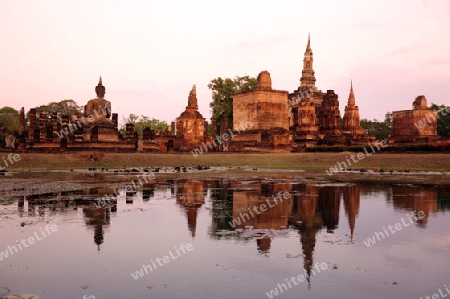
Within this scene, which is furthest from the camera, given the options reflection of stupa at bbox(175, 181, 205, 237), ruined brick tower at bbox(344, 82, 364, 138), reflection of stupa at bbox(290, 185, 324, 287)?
ruined brick tower at bbox(344, 82, 364, 138)

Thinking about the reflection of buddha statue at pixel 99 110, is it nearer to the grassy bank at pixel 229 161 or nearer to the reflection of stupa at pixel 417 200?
the grassy bank at pixel 229 161

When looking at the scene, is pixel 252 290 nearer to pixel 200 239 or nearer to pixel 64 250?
pixel 200 239

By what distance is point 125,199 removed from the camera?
1405 centimetres

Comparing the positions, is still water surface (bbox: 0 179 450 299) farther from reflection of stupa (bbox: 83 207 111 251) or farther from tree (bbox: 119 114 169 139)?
tree (bbox: 119 114 169 139)

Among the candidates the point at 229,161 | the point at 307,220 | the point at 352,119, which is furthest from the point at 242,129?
the point at 307,220

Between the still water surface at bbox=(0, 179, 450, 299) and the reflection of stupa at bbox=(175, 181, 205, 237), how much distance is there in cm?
5

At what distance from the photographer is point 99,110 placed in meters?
45.2

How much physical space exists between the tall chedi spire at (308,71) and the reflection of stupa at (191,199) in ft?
185

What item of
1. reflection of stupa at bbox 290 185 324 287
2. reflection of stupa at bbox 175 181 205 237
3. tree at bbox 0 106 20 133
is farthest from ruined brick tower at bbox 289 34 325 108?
reflection of stupa at bbox 290 185 324 287

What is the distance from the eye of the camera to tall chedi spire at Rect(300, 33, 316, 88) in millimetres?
71875

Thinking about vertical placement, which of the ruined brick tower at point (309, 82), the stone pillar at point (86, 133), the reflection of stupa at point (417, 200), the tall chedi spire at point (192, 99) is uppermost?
the ruined brick tower at point (309, 82)

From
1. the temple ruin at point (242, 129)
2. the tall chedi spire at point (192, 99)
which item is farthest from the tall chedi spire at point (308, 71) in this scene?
the tall chedi spire at point (192, 99)

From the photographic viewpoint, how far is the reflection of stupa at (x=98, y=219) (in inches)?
331

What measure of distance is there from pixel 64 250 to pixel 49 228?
6.63ft
